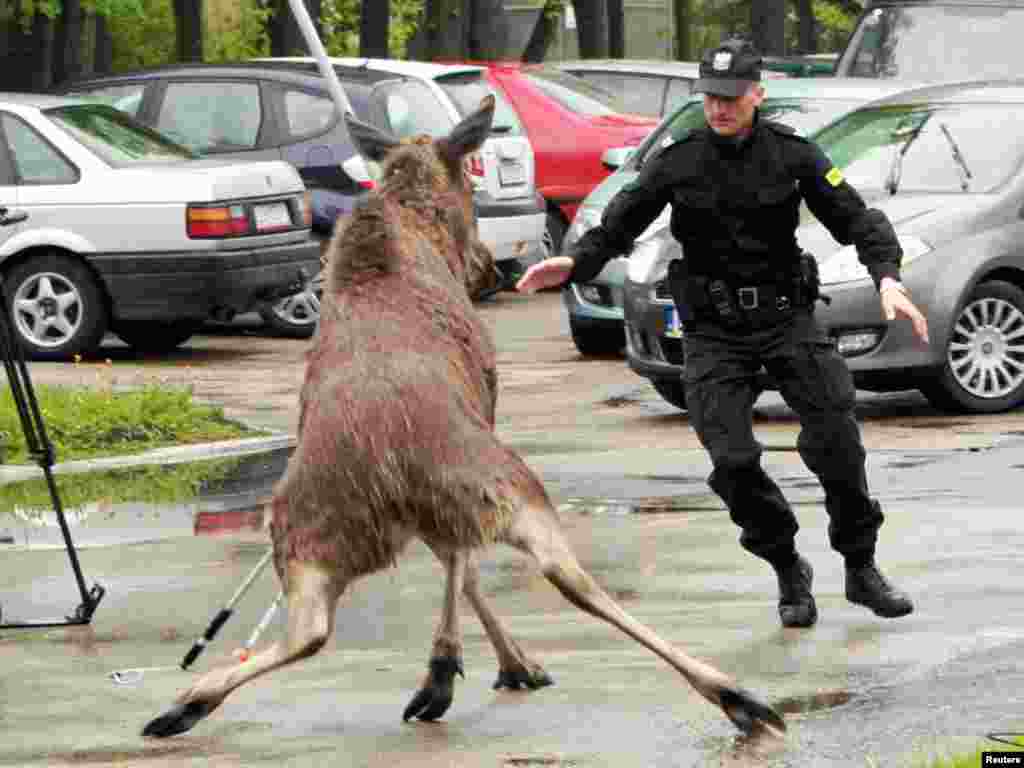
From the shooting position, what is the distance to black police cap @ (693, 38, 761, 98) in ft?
26.8

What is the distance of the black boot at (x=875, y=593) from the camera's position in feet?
27.0

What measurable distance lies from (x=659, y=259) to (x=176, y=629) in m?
6.41

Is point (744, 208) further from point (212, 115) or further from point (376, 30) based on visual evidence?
point (376, 30)

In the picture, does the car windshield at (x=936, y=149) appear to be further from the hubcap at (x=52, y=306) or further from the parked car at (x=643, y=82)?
the parked car at (x=643, y=82)

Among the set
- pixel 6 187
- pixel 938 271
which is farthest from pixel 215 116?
pixel 938 271

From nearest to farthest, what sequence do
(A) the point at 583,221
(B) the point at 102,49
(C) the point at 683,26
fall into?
(A) the point at 583,221, (B) the point at 102,49, (C) the point at 683,26

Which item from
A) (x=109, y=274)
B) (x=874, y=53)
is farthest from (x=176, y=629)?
(x=874, y=53)

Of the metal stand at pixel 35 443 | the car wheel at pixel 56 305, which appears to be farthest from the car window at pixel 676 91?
the metal stand at pixel 35 443

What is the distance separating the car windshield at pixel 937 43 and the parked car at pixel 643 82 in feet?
12.1

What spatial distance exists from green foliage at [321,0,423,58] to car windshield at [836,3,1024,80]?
21.6 meters

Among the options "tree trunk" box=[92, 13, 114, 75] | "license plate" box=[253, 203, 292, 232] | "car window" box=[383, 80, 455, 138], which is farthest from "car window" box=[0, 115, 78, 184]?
"tree trunk" box=[92, 13, 114, 75]

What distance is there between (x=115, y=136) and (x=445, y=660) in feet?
39.2

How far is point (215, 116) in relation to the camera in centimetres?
2044

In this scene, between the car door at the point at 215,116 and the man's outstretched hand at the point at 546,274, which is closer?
the man's outstretched hand at the point at 546,274
